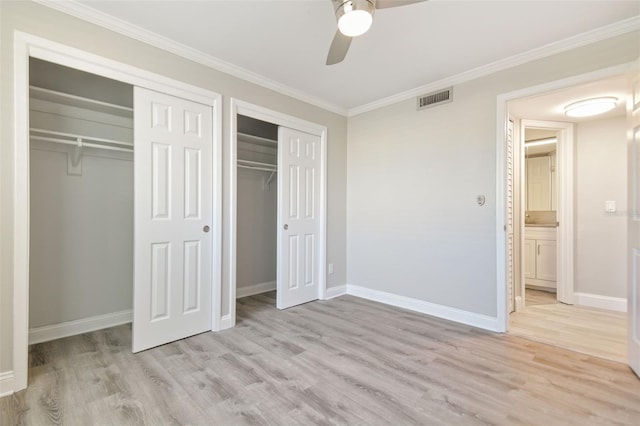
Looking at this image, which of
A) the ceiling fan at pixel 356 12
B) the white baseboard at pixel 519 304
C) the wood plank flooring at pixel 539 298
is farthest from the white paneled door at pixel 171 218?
the wood plank flooring at pixel 539 298

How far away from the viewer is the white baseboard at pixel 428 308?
9.52 ft

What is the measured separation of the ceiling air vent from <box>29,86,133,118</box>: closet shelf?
2990mm

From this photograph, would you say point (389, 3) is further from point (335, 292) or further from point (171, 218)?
point (335, 292)

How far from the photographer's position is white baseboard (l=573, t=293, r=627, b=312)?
352cm

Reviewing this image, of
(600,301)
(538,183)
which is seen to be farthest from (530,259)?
(538,183)

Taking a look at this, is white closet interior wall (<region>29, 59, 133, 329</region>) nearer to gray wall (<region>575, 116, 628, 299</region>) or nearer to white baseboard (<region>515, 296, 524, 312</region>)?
white baseboard (<region>515, 296, 524, 312</region>)

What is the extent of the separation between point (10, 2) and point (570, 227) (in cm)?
583

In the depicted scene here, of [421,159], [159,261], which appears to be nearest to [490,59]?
[421,159]

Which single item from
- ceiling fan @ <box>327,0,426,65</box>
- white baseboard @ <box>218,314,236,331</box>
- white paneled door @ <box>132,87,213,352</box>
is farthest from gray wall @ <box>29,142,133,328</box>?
ceiling fan @ <box>327,0,426,65</box>

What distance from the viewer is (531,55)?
2.62 metres

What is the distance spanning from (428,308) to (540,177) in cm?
355

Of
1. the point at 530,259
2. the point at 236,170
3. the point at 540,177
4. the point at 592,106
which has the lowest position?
the point at 530,259

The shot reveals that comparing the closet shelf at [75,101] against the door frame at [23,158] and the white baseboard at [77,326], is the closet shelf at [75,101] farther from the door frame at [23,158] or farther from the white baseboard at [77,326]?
the white baseboard at [77,326]

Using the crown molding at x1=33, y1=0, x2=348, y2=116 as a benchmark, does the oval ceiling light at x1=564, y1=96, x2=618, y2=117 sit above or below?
below
